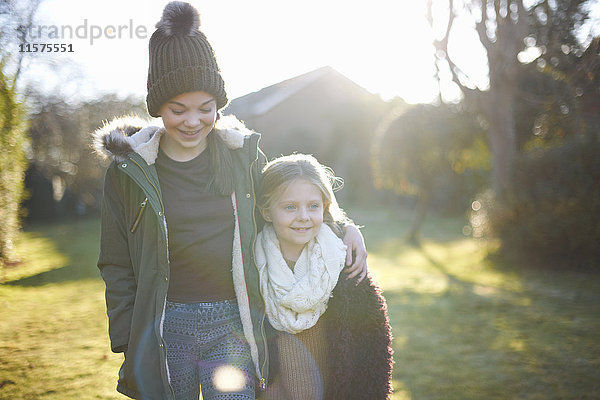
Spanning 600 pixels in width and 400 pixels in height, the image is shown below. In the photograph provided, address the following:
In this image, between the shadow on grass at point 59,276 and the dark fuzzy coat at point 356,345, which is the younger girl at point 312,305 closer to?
the dark fuzzy coat at point 356,345

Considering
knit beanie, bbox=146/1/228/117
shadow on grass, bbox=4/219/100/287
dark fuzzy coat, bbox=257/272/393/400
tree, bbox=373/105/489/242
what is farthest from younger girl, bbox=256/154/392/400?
tree, bbox=373/105/489/242

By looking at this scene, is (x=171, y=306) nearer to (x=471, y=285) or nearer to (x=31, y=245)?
(x=471, y=285)

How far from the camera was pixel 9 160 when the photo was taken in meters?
6.27

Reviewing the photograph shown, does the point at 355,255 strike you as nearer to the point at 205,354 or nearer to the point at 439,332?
the point at 205,354

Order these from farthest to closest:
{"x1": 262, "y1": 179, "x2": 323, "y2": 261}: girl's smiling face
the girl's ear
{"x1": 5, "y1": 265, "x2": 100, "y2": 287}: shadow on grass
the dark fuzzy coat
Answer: {"x1": 5, "y1": 265, "x2": 100, "y2": 287}: shadow on grass
the girl's ear
{"x1": 262, "y1": 179, "x2": 323, "y2": 261}: girl's smiling face
the dark fuzzy coat

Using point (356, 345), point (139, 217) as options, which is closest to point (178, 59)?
point (139, 217)

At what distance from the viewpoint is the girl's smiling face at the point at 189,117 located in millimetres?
1961

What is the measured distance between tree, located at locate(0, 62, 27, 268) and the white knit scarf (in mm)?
5013

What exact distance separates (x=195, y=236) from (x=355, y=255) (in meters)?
0.81

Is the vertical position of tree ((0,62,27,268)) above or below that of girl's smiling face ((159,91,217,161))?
above

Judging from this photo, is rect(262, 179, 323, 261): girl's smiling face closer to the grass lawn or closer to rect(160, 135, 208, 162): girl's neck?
rect(160, 135, 208, 162): girl's neck

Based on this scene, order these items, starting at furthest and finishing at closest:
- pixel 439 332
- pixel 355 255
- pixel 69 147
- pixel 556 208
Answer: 1. pixel 69 147
2. pixel 556 208
3. pixel 439 332
4. pixel 355 255

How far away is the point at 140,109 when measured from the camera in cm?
2000

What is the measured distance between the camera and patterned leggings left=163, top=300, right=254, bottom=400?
1.94m
